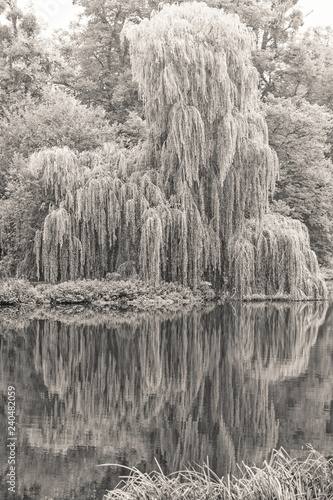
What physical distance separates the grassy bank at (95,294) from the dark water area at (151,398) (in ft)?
13.1

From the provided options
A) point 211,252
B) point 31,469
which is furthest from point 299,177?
point 31,469

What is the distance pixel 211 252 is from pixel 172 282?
1.39 metres

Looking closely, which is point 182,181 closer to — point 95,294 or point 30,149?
point 95,294

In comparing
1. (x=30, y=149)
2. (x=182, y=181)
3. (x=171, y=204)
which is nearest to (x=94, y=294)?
(x=171, y=204)

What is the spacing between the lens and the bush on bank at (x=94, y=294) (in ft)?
64.4

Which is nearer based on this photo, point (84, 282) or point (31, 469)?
point (31, 469)

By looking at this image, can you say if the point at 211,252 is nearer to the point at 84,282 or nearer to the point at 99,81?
the point at 84,282

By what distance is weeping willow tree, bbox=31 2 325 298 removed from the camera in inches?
793

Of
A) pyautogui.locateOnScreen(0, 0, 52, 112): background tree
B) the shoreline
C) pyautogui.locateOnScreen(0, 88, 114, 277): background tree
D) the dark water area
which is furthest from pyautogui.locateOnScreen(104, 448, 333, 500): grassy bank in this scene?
pyautogui.locateOnScreen(0, 0, 52, 112): background tree

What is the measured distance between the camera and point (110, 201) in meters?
→ 20.2


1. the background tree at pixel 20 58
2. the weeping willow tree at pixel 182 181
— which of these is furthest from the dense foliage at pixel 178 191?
the background tree at pixel 20 58

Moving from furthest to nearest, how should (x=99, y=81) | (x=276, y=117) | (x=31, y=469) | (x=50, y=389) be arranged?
(x=99, y=81), (x=276, y=117), (x=50, y=389), (x=31, y=469)

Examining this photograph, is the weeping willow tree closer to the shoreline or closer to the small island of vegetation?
the small island of vegetation

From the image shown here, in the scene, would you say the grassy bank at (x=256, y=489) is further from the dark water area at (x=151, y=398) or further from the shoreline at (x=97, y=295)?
the shoreline at (x=97, y=295)
